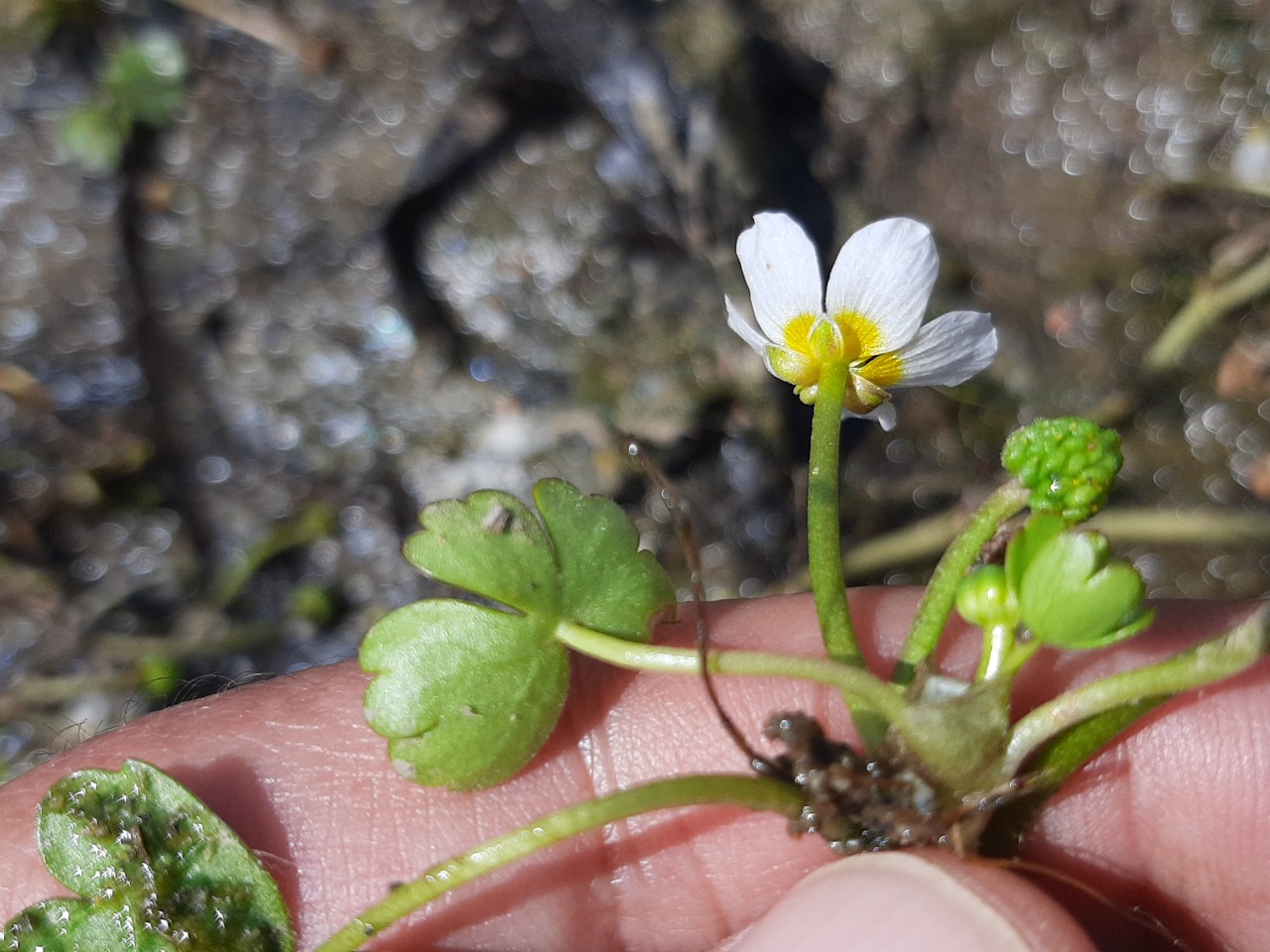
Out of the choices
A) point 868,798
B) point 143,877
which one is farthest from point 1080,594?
point 143,877

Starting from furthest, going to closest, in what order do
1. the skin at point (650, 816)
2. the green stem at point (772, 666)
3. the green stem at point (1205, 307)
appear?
the green stem at point (1205, 307) < the skin at point (650, 816) < the green stem at point (772, 666)

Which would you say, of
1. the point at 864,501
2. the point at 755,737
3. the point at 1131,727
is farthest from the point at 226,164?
the point at 1131,727

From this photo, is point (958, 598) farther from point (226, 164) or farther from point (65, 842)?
point (226, 164)

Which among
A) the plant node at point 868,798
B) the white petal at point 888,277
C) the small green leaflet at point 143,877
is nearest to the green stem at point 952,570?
the plant node at point 868,798

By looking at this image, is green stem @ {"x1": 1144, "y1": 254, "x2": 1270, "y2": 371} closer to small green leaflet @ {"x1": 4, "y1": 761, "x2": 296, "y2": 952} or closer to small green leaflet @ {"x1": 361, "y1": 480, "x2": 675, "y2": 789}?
small green leaflet @ {"x1": 361, "y1": 480, "x2": 675, "y2": 789}

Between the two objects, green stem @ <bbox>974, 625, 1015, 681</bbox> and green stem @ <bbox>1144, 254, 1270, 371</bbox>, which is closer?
green stem @ <bbox>974, 625, 1015, 681</bbox>

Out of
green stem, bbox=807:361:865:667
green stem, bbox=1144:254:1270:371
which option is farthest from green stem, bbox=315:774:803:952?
green stem, bbox=1144:254:1270:371

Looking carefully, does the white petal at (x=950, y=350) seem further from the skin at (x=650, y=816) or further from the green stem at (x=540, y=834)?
the green stem at (x=540, y=834)
